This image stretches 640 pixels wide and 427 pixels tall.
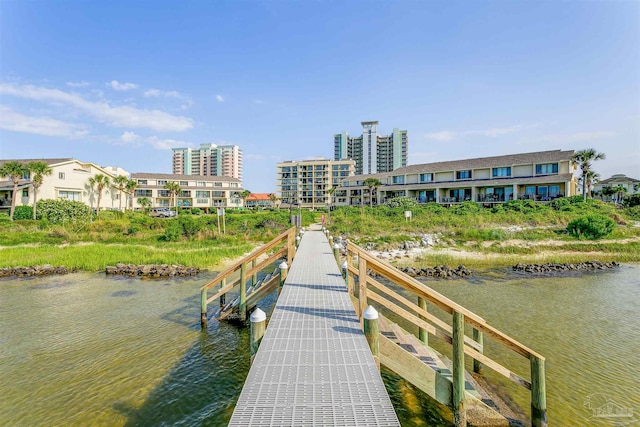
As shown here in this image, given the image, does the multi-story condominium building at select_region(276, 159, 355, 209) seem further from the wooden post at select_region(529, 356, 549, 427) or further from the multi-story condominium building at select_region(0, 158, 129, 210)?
the wooden post at select_region(529, 356, 549, 427)

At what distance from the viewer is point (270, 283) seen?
1163 cm

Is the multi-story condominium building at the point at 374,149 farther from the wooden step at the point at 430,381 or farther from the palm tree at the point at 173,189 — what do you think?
the wooden step at the point at 430,381

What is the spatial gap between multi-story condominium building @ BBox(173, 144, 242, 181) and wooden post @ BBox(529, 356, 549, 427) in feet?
570

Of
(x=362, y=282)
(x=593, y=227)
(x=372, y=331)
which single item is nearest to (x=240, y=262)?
(x=362, y=282)

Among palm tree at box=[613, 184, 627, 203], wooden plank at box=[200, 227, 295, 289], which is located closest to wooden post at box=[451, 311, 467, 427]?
wooden plank at box=[200, 227, 295, 289]

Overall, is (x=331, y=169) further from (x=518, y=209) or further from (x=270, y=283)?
(x=270, y=283)

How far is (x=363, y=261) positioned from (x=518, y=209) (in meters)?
40.9

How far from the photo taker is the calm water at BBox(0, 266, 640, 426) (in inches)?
275

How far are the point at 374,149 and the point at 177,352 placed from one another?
130 meters

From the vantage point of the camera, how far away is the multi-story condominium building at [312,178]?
99.9 meters

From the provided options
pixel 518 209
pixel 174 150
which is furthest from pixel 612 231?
pixel 174 150

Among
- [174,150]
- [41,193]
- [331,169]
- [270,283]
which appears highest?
[174,150]

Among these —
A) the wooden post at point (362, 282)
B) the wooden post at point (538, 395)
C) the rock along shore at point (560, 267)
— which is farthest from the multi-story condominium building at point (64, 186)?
the wooden post at point (538, 395)

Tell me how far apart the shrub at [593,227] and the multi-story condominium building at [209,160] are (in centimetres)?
15985
